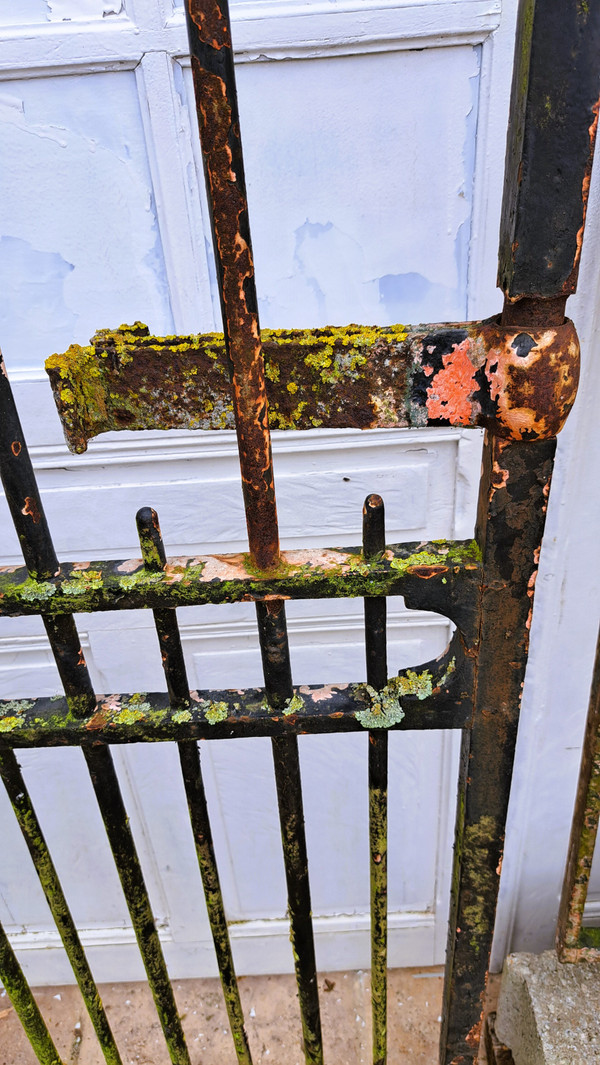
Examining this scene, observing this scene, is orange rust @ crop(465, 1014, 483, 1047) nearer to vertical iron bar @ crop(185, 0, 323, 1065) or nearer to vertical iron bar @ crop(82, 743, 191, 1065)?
vertical iron bar @ crop(82, 743, 191, 1065)

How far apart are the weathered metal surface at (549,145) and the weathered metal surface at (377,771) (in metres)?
0.24

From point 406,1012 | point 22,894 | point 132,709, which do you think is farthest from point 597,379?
point 22,894

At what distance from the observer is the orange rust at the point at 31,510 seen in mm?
674

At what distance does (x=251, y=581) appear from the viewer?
69 centimetres

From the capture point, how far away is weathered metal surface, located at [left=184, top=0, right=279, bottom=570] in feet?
1.60

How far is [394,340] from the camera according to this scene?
22.7 inches

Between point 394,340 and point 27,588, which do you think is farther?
point 27,588

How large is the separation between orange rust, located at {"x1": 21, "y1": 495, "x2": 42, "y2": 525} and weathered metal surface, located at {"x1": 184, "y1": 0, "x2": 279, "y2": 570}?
217mm

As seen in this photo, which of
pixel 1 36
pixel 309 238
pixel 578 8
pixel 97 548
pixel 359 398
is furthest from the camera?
pixel 97 548

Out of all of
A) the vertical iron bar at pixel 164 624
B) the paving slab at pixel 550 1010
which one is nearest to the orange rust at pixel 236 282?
the vertical iron bar at pixel 164 624

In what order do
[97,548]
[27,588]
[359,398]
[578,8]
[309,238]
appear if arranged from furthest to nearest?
[97,548] < [309,238] < [27,588] < [359,398] < [578,8]

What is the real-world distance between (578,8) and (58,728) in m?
0.83

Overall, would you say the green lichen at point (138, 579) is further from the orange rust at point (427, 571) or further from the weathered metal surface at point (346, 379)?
the orange rust at point (427, 571)

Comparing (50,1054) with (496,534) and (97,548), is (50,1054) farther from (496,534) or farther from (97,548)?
(496,534)
